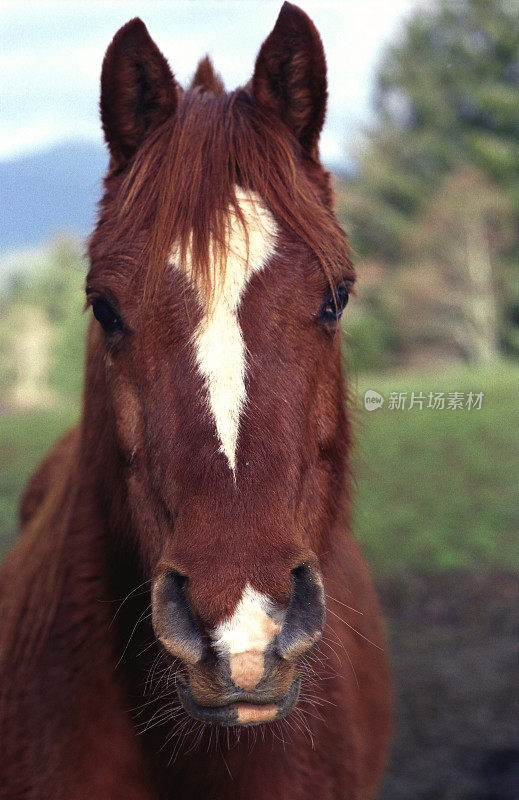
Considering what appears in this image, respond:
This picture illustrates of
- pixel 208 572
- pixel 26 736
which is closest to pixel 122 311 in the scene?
pixel 208 572

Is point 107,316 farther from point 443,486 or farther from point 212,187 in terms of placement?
point 443,486

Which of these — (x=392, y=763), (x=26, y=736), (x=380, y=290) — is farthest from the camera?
(x=380, y=290)

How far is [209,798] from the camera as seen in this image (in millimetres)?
2115

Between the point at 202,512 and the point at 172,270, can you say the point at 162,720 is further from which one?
the point at 172,270

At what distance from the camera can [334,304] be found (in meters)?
2.03

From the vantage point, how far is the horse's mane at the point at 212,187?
6.13 ft

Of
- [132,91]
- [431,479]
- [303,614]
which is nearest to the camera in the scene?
[303,614]

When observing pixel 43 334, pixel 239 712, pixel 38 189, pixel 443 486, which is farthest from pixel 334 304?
pixel 43 334

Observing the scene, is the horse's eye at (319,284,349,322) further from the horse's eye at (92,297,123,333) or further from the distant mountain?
the distant mountain

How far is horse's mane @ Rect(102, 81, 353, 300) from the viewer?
1867mm

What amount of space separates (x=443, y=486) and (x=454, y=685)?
421 centimetres

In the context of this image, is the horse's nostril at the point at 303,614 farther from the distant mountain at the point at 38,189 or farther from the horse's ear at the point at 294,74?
the distant mountain at the point at 38,189

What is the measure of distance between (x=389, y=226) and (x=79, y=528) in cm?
2250

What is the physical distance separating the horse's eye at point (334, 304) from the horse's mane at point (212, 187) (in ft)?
0.17
